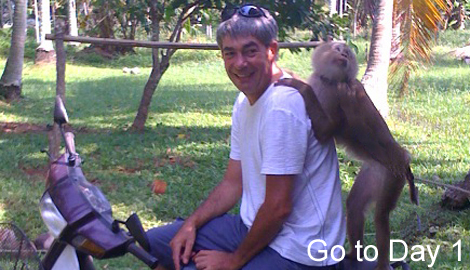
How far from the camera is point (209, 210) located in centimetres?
264

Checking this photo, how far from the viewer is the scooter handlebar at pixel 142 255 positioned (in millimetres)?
1792

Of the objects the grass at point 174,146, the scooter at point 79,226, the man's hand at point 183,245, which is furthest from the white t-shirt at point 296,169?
the grass at point 174,146

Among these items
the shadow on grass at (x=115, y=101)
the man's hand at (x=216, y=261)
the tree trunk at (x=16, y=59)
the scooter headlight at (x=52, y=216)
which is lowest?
the shadow on grass at (x=115, y=101)

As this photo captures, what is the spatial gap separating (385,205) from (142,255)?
174 centimetres

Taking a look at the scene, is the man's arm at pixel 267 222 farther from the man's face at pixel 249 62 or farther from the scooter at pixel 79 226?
the scooter at pixel 79 226

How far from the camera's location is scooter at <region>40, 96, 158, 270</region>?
1824 mm

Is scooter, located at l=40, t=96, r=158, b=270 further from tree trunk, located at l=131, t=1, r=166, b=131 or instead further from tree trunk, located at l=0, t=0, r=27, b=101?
tree trunk, located at l=0, t=0, r=27, b=101

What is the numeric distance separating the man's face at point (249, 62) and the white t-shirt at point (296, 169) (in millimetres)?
45

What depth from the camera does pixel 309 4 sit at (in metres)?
6.89

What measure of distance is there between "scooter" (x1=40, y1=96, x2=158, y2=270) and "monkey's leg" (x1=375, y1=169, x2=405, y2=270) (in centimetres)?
157

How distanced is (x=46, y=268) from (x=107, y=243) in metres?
0.32

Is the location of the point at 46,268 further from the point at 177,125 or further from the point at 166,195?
the point at 177,125

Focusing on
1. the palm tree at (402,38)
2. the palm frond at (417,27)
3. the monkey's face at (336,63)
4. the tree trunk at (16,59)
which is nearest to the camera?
the monkey's face at (336,63)

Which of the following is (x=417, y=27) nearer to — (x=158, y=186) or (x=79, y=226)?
(x=158, y=186)
